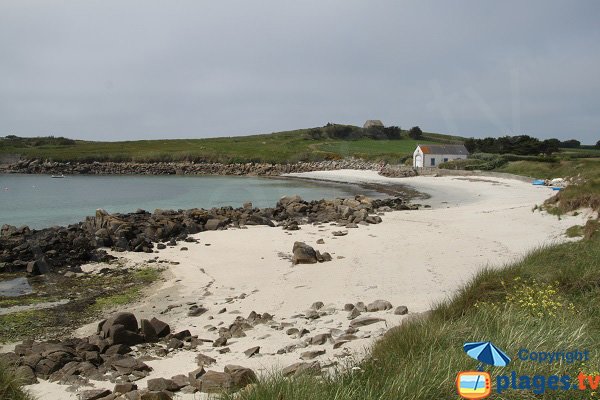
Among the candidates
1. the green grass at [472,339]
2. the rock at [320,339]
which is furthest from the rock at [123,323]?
the green grass at [472,339]

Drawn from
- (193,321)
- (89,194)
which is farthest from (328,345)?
(89,194)

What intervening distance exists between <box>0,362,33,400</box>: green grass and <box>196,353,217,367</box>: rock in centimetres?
255

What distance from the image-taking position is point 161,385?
243 inches

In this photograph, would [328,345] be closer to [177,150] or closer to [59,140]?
[177,150]

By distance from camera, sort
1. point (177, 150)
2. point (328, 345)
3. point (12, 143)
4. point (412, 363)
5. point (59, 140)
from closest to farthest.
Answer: point (412, 363) < point (328, 345) < point (177, 150) < point (12, 143) < point (59, 140)

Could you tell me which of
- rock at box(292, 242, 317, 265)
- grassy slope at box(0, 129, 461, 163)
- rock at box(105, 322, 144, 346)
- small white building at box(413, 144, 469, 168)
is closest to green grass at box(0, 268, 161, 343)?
rock at box(105, 322, 144, 346)

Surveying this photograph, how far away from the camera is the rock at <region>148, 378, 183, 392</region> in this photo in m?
6.08

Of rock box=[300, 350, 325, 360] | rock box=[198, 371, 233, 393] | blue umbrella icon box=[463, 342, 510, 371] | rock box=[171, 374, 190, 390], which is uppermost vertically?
blue umbrella icon box=[463, 342, 510, 371]

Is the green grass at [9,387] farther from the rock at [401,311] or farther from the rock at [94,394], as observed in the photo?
the rock at [401,311]

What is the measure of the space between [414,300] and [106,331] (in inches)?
239

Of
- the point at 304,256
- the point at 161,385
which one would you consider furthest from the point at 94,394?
the point at 304,256

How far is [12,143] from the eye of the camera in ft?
396

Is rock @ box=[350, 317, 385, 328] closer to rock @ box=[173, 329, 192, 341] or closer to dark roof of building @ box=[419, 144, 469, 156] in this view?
rock @ box=[173, 329, 192, 341]

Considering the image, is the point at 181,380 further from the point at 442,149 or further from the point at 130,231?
the point at 442,149
